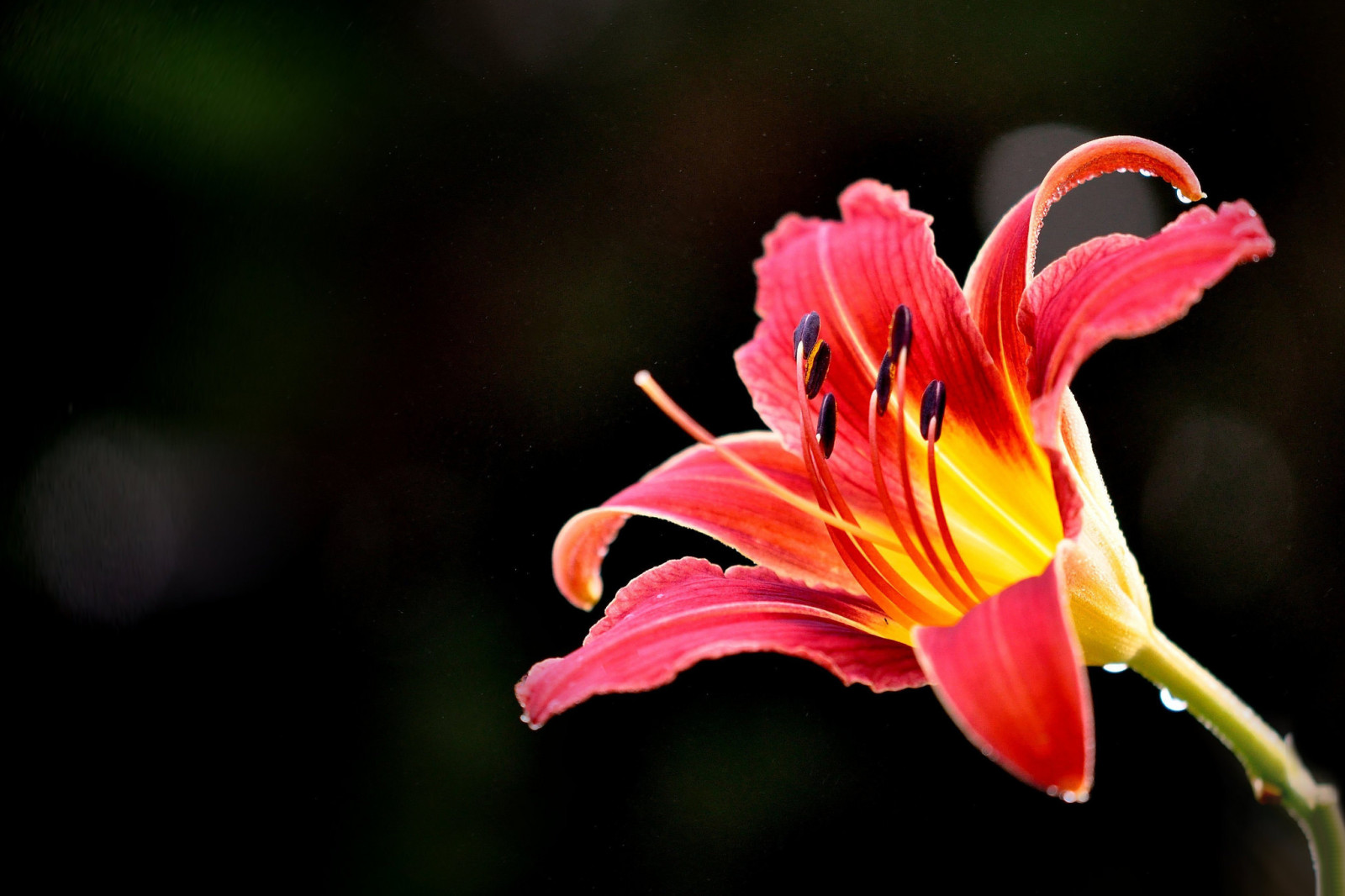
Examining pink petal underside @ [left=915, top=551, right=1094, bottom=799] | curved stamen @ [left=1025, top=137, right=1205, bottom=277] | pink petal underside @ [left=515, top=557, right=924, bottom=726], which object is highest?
curved stamen @ [left=1025, top=137, right=1205, bottom=277]

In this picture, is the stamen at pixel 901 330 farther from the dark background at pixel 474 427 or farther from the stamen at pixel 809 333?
the dark background at pixel 474 427

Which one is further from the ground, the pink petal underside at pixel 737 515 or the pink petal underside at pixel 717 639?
the pink petal underside at pixel 737 515

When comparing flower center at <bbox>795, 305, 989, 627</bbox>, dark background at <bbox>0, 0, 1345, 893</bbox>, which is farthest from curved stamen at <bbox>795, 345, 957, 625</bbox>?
dark background at <bbox>0, 0, 1345, 893</bbox>

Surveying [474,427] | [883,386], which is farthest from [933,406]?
[474,427]

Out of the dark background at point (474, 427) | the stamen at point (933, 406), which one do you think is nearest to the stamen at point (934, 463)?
the stamen at point (933, 406)

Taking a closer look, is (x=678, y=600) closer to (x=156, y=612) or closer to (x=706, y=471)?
(x=706, y=471)

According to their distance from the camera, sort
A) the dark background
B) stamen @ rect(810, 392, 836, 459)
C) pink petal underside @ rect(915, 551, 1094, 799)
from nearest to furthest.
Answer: pink petal underside @ rect(915, 551, 1094, 799)
stamen @ rect(810, 392, 836, 459)
the dark background

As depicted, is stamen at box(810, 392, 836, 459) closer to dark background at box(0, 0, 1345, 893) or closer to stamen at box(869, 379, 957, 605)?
stamen at box(869, 379, 957, 605)

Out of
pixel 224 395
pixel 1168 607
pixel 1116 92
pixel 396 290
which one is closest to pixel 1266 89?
pixel 1116 92
